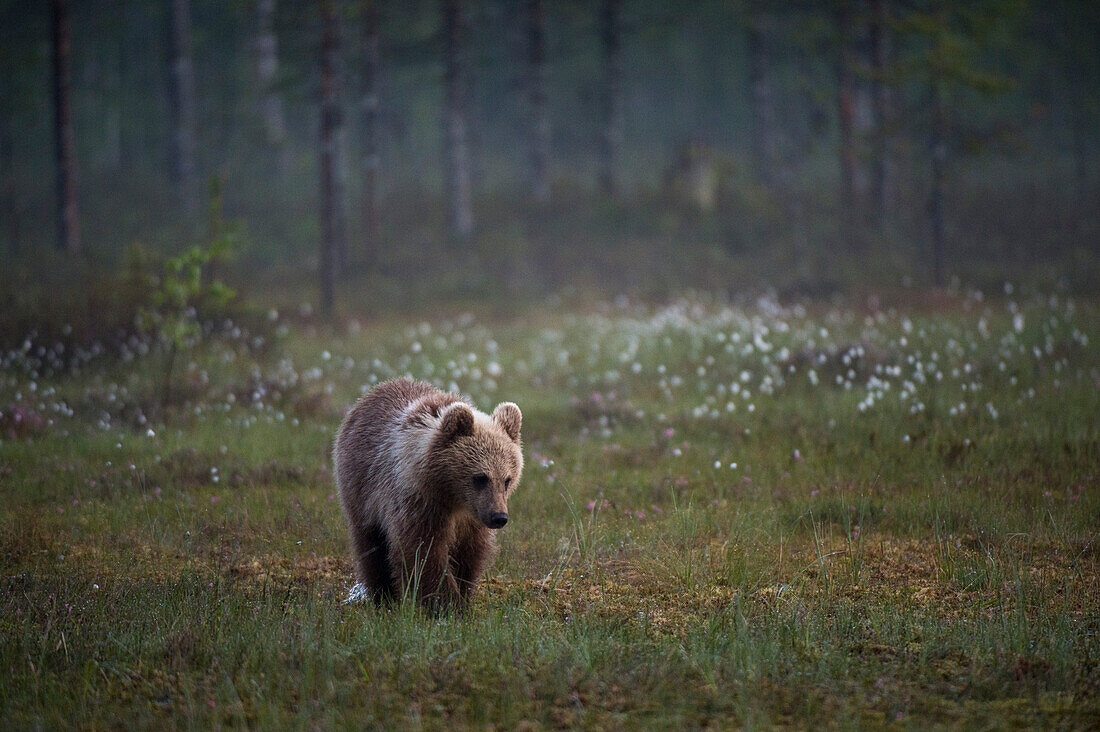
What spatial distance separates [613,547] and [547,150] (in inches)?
1106

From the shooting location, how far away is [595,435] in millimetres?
9984

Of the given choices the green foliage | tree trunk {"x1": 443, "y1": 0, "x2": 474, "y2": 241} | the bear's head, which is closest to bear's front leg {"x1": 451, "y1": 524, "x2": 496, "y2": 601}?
the bear's head

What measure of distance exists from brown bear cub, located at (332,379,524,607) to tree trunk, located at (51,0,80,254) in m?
17.1

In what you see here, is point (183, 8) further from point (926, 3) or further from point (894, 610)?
point (894, 610)

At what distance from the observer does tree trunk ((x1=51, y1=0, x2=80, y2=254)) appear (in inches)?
756

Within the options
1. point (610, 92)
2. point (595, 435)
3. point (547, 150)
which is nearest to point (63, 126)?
point (595, 435)

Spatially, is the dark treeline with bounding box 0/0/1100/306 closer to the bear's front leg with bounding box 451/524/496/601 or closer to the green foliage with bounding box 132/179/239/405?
the green foliage with bounding box 132/179/239/405

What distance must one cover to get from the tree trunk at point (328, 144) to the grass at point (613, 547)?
522cm

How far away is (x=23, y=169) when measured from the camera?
42000mm

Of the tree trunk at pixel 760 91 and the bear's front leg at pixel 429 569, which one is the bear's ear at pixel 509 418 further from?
the tree trunk at pixel 760 91

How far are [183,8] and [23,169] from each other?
1855cm

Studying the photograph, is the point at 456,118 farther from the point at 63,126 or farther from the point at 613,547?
the point at 613,547

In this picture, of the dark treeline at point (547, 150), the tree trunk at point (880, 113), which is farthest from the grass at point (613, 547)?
the tree trunk at point (880, 113)

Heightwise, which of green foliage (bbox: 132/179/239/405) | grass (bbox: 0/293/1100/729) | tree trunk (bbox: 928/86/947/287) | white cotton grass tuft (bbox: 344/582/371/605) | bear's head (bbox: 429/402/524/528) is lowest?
white cotton grass tuft (bbox: 344/582/371/605)
